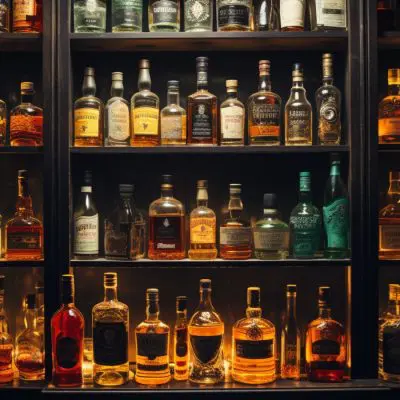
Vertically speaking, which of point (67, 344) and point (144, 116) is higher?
point (144, 116)

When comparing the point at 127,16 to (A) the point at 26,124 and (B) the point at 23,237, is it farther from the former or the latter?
(B) the point at 23,237

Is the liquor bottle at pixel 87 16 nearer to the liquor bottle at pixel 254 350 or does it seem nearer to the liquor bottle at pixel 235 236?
the liquor bottle at pixel 235 236

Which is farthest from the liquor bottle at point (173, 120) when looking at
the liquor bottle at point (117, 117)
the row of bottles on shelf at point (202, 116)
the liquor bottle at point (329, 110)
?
the liquor bottle at point (329, 110)

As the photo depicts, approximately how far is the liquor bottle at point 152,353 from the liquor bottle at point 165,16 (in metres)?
0.87

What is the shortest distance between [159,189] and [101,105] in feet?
1.25

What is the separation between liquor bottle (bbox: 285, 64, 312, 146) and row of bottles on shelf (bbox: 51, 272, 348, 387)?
50 cm

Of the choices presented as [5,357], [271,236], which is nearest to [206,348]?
[271,236]

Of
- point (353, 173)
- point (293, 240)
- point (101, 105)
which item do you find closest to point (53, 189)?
point (101, 105)

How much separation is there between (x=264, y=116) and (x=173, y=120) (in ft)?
1.00

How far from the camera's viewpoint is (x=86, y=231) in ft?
7.24

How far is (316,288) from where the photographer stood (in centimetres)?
244

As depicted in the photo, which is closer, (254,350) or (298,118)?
(254,350)

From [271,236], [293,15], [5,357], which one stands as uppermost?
[293,15]

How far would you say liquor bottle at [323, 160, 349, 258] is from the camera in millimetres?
2199
